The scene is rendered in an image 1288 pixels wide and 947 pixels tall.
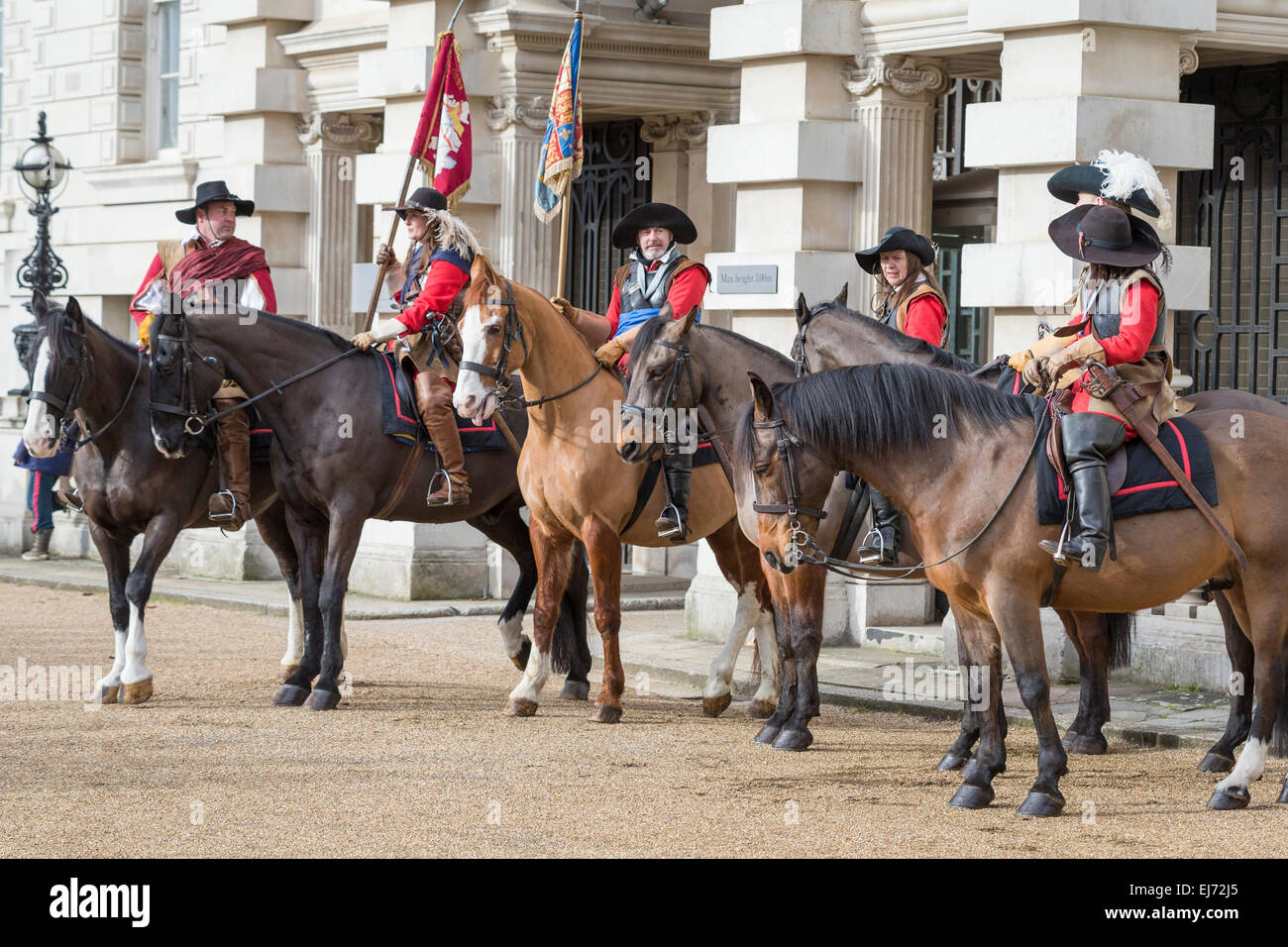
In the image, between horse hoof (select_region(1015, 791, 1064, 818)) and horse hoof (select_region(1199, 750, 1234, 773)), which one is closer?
horse hoof (select_region(1015, 791, 1064, 818))

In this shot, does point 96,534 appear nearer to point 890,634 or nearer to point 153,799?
point 153,799

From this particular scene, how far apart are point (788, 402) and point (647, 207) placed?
2.58 m

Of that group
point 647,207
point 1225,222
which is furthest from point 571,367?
point 1225,222

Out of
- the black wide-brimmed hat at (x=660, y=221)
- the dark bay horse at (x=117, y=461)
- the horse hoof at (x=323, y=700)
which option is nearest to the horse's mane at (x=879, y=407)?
the black wide-brimmed hat at (x=660, y=221)

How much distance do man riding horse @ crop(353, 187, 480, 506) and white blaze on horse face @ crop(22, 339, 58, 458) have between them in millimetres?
1629

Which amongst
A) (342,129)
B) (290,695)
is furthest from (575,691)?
(342,129)

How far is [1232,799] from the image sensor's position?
7.61 meters

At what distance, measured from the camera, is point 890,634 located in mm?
11742

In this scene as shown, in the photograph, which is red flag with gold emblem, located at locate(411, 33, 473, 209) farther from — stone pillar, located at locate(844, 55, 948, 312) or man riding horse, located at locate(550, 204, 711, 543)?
man riding horse, located at locate(550, 204, 711, 543)

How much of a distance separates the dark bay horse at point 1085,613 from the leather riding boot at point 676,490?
980 millimetres

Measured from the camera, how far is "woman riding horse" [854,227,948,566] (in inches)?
352

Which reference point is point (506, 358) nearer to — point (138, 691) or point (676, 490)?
point (676, 490)

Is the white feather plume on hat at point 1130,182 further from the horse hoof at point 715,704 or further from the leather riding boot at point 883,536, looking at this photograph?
the horse hoof at point 715,704

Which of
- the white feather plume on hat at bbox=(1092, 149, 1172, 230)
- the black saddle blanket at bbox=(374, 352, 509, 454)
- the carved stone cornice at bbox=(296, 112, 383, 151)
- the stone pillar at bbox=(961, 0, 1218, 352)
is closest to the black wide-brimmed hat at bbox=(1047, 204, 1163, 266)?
the white feather plume on hat at bbox=(1092, 149, 1172, 230)
